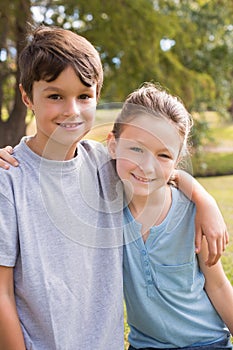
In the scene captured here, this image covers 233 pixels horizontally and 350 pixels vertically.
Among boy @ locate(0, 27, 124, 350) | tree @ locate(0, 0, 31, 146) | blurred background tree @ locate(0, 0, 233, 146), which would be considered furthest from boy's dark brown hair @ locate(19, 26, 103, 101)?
tree @ locate(0, 0, 31, 146)

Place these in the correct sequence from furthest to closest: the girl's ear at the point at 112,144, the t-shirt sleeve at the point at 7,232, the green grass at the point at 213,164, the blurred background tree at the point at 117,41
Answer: the green grass at the point at 213,164 → the blurred background tree at the point at 117,41 → the girl's ear at the point at 112,144 → the t-shirt sleeve at the point at 7,232

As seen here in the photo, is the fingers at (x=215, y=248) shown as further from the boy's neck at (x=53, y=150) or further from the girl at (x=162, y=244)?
the boy's neck at (x=53, y=150)

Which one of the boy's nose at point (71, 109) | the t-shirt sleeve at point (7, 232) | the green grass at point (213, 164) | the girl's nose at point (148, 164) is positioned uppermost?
the green grass at point (213, 164)

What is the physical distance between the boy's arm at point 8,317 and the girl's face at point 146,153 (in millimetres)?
463

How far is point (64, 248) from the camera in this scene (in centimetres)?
158

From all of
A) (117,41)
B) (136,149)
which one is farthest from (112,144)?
(117,41)

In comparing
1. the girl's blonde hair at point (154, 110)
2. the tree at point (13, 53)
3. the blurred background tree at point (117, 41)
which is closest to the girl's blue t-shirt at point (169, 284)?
the girl's blonde hair at point (154, 110)

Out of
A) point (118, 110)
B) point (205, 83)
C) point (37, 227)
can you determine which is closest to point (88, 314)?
point (37, 227)

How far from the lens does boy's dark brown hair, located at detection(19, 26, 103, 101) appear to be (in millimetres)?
1540

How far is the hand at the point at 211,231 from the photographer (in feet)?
5.45

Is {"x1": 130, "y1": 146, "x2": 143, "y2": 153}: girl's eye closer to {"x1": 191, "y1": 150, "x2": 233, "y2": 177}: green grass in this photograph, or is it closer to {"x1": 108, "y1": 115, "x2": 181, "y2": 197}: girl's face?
{"x1": 108, "y1": 115, "x2": 181, "y2": 197}: girl's face

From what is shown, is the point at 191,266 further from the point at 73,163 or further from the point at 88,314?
the point at 73,163

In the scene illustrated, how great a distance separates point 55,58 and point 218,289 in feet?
2.99

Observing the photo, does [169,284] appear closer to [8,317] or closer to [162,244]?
[162,244]
